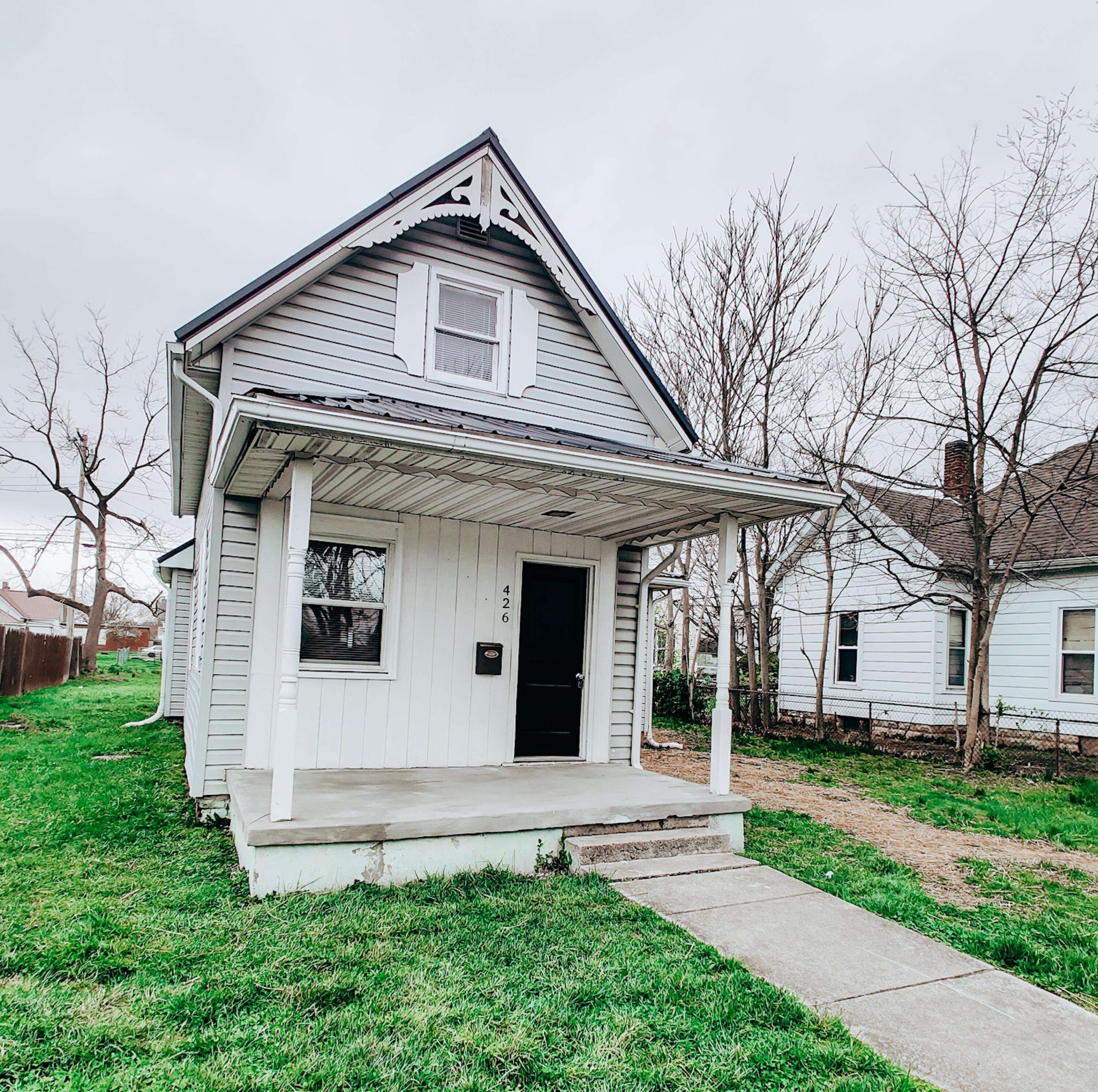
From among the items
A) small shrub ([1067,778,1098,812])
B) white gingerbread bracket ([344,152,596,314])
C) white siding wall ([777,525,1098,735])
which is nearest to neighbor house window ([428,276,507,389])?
white gingerbread bracket ([344,152,596,314])

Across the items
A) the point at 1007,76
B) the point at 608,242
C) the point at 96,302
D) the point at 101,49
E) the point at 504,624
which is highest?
the point at 608,242

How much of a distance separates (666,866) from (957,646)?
1107cm

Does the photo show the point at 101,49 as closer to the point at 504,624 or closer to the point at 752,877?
the point at 504,624

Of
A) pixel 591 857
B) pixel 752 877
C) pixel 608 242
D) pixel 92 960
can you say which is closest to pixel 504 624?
pixel 591 857

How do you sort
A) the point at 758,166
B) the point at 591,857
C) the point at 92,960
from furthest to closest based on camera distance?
the point at 758,166 < the point at 591,857 < the point at 92,960

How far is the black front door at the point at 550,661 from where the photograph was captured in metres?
7.49

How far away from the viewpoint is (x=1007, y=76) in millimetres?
9664

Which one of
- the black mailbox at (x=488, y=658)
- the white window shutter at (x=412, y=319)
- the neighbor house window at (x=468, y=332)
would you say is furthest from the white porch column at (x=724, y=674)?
the white window shutter at (x=412, y=319)

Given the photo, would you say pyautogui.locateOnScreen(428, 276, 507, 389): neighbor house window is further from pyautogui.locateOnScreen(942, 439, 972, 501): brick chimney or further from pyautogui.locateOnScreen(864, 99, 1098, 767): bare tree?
pyautogui.locateOnScreen(942, 439, 972, 501): brick chimney

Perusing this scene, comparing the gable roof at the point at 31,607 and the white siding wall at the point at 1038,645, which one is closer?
the white siding wall at the point at 1038,645

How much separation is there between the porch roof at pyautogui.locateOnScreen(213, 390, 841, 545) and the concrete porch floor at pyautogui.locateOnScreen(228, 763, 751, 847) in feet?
7.23

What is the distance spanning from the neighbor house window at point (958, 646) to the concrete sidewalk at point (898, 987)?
1057 cm

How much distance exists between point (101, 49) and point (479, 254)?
26.3ft

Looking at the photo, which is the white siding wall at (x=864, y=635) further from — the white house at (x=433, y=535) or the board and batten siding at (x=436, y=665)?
the white house at (x=433, y=535)
